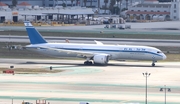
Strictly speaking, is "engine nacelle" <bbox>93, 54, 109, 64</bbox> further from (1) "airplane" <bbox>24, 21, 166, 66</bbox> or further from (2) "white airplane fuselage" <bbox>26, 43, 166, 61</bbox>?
(2) "white airplane fuselage" <bbox>26, 43, 166, 61</bbox>

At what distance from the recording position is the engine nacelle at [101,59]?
3836 inches

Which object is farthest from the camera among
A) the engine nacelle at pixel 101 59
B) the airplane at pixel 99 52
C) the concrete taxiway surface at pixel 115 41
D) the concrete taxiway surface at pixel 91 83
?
the concrete taxiway surface at pixel 115 41

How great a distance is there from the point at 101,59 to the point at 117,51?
127 inches

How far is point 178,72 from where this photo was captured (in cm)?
8938

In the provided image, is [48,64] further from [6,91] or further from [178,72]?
[6,91]

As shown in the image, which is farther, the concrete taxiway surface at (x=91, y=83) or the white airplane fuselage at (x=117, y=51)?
the white airplane fuselage at (x=117, y=51)

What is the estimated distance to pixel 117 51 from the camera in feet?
325

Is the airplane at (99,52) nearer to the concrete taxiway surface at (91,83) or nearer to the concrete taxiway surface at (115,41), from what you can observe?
the concrete taxiway surface at (91,83)

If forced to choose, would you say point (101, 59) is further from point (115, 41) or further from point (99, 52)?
point (115, 41)

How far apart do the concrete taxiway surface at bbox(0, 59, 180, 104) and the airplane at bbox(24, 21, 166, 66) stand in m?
1.36

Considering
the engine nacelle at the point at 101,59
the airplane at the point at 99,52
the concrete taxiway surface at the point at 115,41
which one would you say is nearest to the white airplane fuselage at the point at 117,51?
the airplane at the point at 99,52

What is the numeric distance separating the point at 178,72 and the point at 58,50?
20.5m

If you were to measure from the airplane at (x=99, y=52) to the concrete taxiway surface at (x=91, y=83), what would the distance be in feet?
4.47

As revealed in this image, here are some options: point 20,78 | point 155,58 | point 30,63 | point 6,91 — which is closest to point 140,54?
point 155,58
